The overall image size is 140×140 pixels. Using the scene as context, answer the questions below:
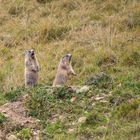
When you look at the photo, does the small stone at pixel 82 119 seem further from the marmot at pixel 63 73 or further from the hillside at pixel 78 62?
the marmot at pixel 63 73

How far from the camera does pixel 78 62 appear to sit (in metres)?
11.2

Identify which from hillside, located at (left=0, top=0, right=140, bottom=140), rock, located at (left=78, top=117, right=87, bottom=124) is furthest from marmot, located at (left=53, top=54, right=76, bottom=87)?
rock, located at (left=78, top=117, right=87, bottom=124)

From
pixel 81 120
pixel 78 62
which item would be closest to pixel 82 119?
pixel 81 120

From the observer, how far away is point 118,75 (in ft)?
32.3

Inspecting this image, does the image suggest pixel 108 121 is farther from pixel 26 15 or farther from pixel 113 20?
pixel 26 15

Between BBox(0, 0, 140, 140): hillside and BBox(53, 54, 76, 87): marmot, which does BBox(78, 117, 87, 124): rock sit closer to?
BBox(0, 0, 140, 140): hillside

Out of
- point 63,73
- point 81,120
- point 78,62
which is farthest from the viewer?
point 78,62

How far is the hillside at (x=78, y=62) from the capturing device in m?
7.05

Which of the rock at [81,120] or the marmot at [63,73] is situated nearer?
the rock at [81,120]

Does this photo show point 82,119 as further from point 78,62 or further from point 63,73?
point 78,62

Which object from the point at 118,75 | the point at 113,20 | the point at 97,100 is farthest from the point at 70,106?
the point at 113,20

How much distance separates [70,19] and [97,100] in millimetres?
6002

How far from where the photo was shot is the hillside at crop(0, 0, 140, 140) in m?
7.05

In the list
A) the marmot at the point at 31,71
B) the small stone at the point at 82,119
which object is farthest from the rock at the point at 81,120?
the marmot at the point at 31,71
